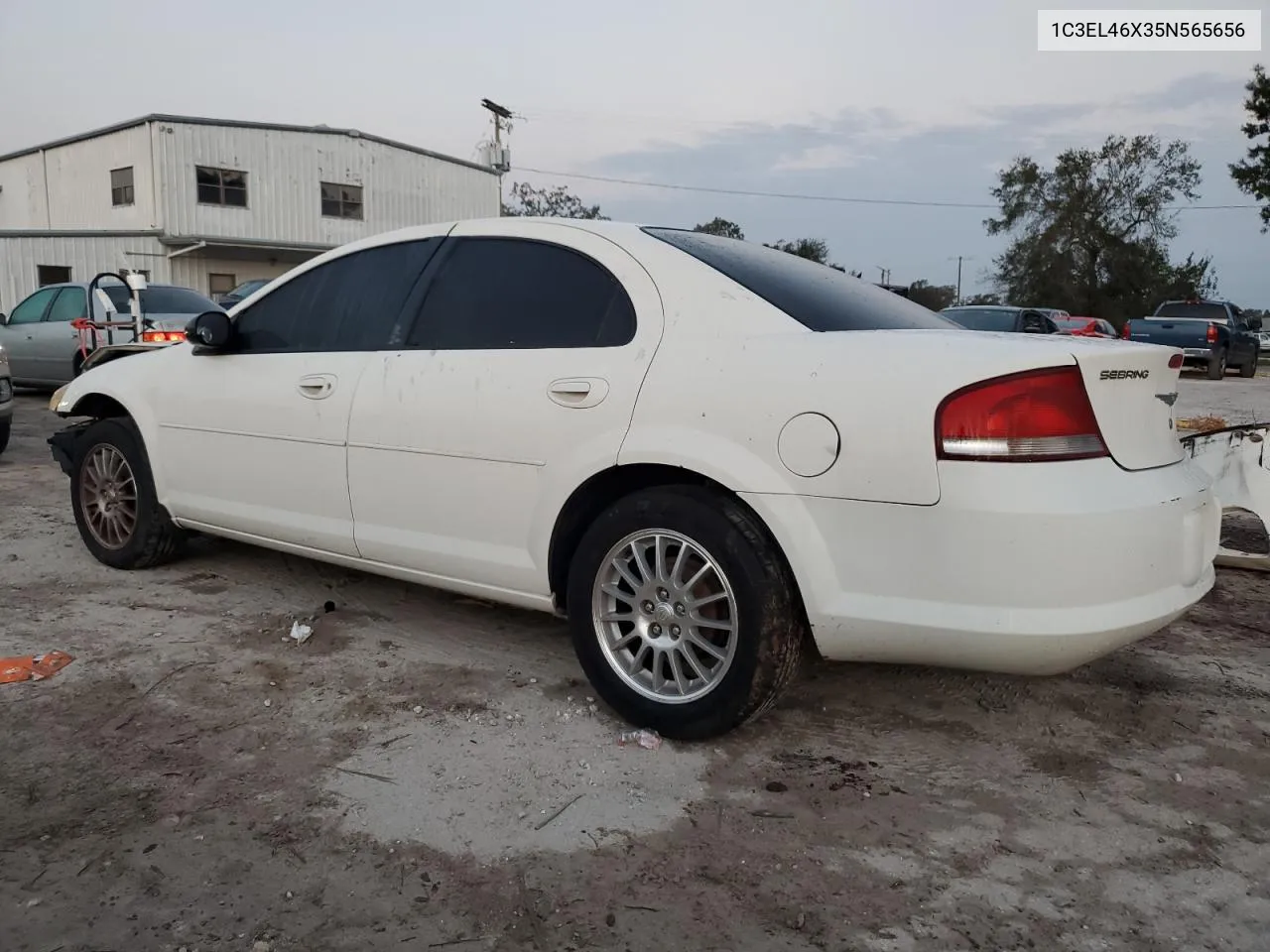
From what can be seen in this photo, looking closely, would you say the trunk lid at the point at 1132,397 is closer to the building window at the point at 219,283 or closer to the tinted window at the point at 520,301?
the tinted window at the point at 520,301

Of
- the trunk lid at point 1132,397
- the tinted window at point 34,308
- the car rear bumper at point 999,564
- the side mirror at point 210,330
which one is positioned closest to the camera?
the car rear bumper at point 999,564

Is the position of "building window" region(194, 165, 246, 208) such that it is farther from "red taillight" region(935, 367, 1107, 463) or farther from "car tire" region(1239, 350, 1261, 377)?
"red taillight" region(935, 367, 1107, 463)

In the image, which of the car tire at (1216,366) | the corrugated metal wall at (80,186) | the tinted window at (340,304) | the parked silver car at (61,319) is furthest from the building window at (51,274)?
the car tire at (1216,366)

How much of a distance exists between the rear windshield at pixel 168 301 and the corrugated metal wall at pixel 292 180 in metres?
16.6

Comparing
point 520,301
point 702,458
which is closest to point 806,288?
point 702,458

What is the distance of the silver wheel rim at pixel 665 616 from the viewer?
288cm

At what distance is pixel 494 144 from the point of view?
36.5 meters

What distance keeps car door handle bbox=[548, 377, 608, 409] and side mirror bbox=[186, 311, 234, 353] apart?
71.6 inches

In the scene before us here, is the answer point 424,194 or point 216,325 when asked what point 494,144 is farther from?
point 216,325

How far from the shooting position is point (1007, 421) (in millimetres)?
2471

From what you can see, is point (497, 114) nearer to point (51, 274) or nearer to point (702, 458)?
point (51, 274)

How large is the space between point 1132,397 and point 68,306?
13.5 metres

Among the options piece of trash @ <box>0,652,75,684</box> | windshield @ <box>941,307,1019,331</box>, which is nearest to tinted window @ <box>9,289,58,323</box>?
piece of trash @ <box>0,652,75,684</box>

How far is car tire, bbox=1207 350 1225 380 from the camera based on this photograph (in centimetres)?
1941
